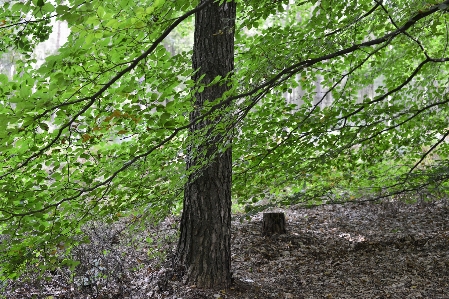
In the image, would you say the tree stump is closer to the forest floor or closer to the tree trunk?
the forest floor

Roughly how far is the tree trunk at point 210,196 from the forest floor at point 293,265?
0.26 metres

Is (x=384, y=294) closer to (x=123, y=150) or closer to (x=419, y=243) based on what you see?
(x=419, y=243)

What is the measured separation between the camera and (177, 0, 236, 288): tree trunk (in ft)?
15.4

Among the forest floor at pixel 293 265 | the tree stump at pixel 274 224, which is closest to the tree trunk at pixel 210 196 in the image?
the forest floor at pixel 293 265

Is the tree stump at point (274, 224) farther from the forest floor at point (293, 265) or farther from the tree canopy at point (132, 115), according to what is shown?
the tree canopy at point (132, 115)

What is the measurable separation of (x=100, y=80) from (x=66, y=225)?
1.46 metres

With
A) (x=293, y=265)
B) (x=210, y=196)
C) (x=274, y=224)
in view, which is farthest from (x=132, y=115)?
(x=274, y=224)

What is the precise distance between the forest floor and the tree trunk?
0.86ft

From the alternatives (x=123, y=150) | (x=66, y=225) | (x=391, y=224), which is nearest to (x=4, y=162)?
(x=66, y=225)

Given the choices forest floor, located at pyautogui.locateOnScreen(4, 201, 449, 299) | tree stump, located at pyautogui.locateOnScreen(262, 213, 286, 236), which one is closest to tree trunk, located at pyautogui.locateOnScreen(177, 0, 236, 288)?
forest floor, located at pyautogui.locateOnScreen(4, 201, 449, 299)

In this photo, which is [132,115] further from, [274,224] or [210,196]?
[274,224]

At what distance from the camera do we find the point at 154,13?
281 centimetres

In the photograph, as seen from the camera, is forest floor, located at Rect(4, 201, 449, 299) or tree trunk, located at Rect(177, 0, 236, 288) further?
forest floor, located at Rect(4, 201, 449, 299)

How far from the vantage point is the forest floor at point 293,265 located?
16.9 feet
